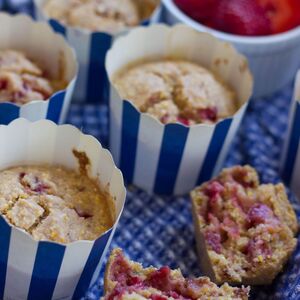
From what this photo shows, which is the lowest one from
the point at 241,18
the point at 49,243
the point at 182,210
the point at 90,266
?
the point at 182,210

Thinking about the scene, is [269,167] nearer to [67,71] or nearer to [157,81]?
[157,81]

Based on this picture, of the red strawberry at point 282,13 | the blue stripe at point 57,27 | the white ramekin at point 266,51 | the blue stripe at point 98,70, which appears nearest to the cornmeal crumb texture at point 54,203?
the blue stripe at point 98,70

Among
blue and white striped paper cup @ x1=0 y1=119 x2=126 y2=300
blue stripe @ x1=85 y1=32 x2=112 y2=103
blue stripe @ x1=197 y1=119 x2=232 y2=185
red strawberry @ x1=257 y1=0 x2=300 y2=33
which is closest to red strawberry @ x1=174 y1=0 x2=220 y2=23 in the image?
red strawberry @ x1=257 y1=0 x2=300 y2=33

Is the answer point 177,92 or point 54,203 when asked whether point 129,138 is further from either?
point 54,203

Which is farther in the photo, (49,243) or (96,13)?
(96,13)

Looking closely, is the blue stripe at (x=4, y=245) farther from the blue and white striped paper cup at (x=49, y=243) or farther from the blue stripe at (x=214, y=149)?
the blue stripe at (x=214, y=149)

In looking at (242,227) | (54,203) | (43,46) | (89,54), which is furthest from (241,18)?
(54,203)

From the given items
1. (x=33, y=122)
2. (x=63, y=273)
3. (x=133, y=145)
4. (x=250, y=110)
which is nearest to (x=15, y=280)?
(x=63, y=273)
